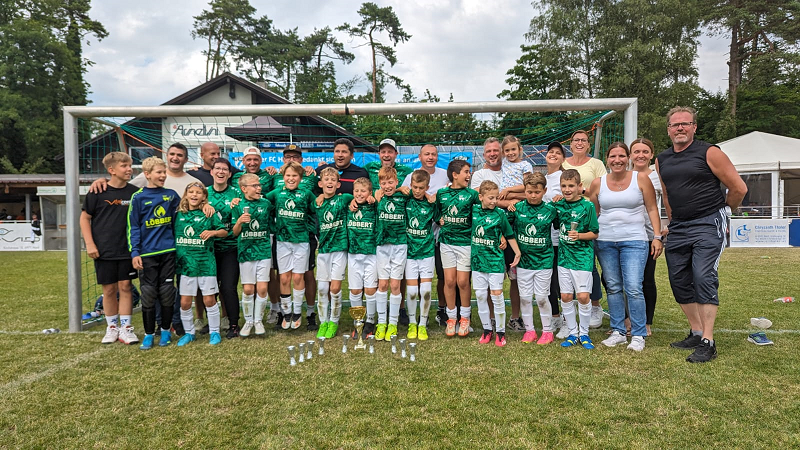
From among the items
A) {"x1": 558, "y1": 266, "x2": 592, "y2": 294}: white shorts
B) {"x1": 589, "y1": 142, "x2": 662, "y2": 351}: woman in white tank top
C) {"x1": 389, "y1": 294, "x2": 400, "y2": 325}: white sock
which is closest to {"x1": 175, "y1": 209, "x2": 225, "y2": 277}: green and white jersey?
{"x1": 389, "y1": 294, "x2": 400, "y2": 325}: white sock

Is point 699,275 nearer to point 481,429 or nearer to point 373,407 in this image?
point 481,429

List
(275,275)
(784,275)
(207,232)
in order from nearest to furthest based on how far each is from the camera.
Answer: (207,232) → (275,275) → (784,275)

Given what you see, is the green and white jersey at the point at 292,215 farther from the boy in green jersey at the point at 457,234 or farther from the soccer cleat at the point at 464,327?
the soccer cleat at the point at 464,327

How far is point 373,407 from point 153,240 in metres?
2.98

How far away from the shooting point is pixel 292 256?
187 inches

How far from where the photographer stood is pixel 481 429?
8.36ft

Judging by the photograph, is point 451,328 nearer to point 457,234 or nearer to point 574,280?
point 457,234

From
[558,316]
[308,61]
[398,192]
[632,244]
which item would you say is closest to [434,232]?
[398,192]

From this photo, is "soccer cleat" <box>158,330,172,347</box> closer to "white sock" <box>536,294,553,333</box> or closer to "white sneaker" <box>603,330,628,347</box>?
"white sock" <box>536,294,553,333</box>

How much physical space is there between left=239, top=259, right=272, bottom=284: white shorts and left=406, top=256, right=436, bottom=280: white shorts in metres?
1.58

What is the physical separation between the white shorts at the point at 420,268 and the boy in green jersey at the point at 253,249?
1.58m

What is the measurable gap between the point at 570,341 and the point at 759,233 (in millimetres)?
15447

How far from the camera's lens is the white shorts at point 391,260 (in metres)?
4.49

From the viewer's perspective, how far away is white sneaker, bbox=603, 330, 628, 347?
4.15 m
